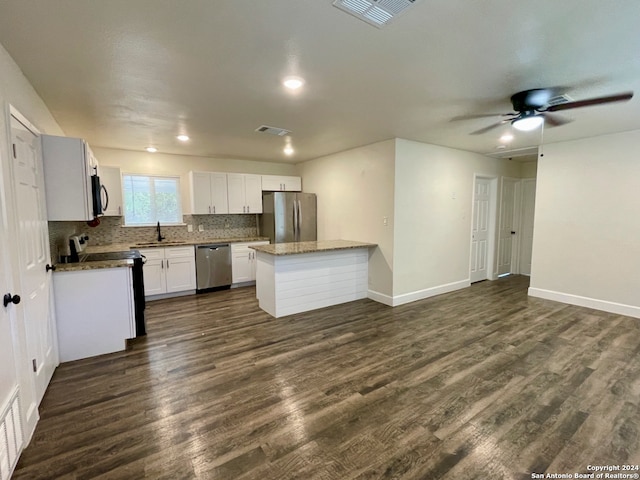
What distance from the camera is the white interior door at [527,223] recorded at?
256 inches

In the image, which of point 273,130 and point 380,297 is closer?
point 273,130

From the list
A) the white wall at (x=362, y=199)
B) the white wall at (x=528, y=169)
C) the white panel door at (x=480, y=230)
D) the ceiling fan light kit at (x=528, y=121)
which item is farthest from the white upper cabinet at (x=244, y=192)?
the white wall at (x=528, y=169)

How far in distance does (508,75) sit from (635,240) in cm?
348

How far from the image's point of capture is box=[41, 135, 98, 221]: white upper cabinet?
2.71 m

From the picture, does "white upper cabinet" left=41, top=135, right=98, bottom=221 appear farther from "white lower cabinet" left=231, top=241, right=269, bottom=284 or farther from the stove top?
"white lower cabinet" left=231, top=241, right=269, bottom=284

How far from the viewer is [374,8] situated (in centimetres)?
156

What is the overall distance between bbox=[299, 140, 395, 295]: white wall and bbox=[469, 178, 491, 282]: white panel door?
221 centimetres

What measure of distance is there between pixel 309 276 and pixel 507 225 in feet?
16.0

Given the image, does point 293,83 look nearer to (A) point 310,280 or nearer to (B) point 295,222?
(A) point 310,280

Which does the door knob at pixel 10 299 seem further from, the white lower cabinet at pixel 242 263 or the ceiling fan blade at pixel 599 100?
the ceiling fan blade at pixel 599 100

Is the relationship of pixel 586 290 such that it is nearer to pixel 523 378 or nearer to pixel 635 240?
pixel 635 240

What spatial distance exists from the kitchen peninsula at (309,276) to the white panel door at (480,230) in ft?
7.94

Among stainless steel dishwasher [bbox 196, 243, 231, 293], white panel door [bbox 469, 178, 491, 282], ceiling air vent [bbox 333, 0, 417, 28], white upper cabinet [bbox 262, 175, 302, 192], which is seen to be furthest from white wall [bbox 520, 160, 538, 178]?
stainless steel dishwasher [bbox 196, 243, 231, 293]

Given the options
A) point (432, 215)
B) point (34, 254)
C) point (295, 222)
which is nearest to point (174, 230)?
point (295, 222)
